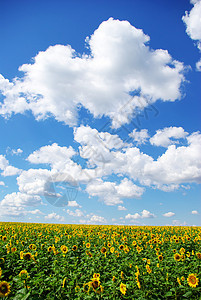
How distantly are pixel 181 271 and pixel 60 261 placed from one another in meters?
3.80

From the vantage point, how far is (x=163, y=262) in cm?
712

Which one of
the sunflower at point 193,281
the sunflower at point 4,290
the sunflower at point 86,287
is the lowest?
the sunflower at point 86,287

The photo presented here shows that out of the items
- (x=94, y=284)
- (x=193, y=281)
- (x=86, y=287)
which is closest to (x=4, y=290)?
(x=94, y=284)

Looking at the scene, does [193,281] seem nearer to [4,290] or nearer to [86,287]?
[86,287]

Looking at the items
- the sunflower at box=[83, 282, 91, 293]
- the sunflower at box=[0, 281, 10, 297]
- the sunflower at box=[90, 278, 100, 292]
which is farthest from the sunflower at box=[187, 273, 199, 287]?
the sunflower at box=[0, 281, 10, 297]

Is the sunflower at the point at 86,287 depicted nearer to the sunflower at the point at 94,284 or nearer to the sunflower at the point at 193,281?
the sunflower at the point at 94,284

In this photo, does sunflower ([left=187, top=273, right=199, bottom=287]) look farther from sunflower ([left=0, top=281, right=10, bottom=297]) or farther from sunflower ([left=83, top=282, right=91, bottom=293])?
sunflower ([left=0, top=281, right=10, bottom=297])

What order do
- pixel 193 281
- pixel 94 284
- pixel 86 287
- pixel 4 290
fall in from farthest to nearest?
pixel 193 281 < pixel 86 287 < pixel 94 284 < pixel 4 290

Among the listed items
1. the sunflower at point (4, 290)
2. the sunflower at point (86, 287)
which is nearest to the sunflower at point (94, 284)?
the sunflower at point (86, 287)

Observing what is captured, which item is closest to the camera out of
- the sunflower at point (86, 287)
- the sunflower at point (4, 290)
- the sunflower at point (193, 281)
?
the sunflower at point (4, 290)

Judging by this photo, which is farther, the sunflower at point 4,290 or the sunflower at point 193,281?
the sunflower at point 193,281

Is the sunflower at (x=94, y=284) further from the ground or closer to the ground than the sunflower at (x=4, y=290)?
closer to the ground

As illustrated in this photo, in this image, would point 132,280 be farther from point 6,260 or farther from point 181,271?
point 6,260

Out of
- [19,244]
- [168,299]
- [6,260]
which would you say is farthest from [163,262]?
[19,244]
